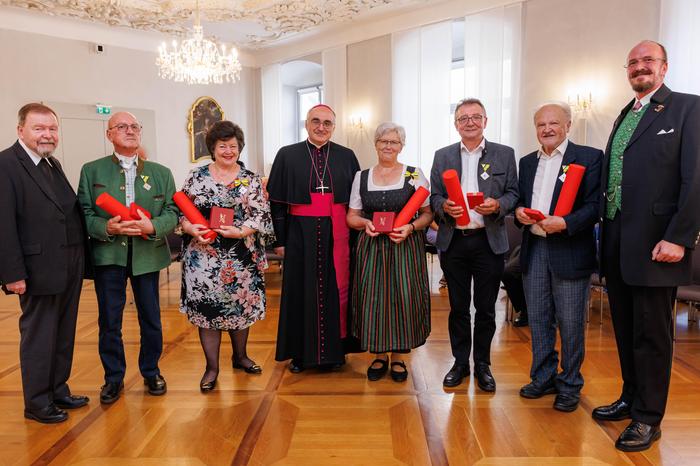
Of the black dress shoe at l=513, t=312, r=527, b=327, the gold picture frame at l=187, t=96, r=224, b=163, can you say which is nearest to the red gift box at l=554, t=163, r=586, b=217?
the black dress shoe at l=513, t=312, r=527, b=327

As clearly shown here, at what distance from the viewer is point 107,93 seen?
8594mm

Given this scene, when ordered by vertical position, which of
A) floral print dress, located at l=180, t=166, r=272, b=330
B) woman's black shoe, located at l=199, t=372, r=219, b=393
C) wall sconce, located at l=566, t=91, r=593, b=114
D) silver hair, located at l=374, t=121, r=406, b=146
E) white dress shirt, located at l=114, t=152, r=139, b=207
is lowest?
woman's black shoe, located at l=199, t=372, r=219, b=393

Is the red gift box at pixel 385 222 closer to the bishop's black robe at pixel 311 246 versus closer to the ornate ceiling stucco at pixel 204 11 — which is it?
the bishop's black robe at pixel 311 246

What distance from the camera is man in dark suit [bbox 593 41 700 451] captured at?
2.17 meters

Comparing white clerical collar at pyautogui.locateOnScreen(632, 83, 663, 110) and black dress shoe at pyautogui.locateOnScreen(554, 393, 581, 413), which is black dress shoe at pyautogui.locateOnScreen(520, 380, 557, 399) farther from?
white clerical collar at pyautogui.locateOnScreen(632, 83, 663, 110)

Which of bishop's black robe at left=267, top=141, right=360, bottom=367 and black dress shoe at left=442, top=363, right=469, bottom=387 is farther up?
bishop's black robe at left=267, top=141, right=360, bottom=367

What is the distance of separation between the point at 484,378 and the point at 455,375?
0.17 m

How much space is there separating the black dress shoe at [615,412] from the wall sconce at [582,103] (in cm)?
459

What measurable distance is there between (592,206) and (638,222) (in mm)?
315

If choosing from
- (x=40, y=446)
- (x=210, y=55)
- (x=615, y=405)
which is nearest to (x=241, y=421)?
(x=40, y=446)

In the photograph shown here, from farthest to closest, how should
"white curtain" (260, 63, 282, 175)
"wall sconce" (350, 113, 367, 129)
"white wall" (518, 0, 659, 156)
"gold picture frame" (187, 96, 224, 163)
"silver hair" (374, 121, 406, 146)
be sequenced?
"white curtain" (260, 63, 282, 175) → "gold picture frame" (187, 96, 224, 163) → "wall sconce" (350, 113, 367, 129) → "white wall" (518, 0, 659, 156) → "silver hair" (374, 121, 406, 146)

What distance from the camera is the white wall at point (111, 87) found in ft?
24.9

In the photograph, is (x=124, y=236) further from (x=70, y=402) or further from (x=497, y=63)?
(x=497, y=63)

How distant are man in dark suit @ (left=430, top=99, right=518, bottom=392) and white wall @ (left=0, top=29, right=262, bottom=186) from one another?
285 inches
